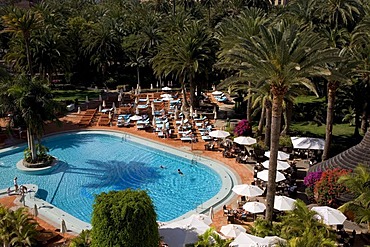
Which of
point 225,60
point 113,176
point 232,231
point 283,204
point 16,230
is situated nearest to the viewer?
point 16,230

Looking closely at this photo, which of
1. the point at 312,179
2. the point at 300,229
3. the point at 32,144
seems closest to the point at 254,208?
the point at 300,229

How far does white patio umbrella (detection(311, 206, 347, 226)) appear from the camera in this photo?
58.0 ft

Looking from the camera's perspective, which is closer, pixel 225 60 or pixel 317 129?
pixel 225 60

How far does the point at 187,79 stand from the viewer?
3988cm

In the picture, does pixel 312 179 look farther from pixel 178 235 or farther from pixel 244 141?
pixel 178 235

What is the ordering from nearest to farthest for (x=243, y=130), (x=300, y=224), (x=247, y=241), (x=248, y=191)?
1. (x=247, y=241)
2. (x=300, y=224)
3. (x=248, y=191)
4. (x=243, y=130)

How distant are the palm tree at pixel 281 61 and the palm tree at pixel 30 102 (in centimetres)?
1453

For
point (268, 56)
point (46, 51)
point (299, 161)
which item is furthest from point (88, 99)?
point (268, 56)

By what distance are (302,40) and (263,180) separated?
898 centimetres

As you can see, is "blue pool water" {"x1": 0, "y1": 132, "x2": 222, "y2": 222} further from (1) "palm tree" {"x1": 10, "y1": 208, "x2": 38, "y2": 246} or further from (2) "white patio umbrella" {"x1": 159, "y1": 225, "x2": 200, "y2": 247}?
(2) "white patio umbrella" {"x1": 159, "y1": 225, "x2": 200, "y2": 247}

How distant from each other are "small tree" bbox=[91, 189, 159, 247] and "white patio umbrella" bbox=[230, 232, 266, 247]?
11.8 ft

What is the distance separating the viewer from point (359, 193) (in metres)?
18.2

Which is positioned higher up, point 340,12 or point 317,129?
point 340,12

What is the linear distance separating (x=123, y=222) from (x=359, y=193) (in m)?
11.1
